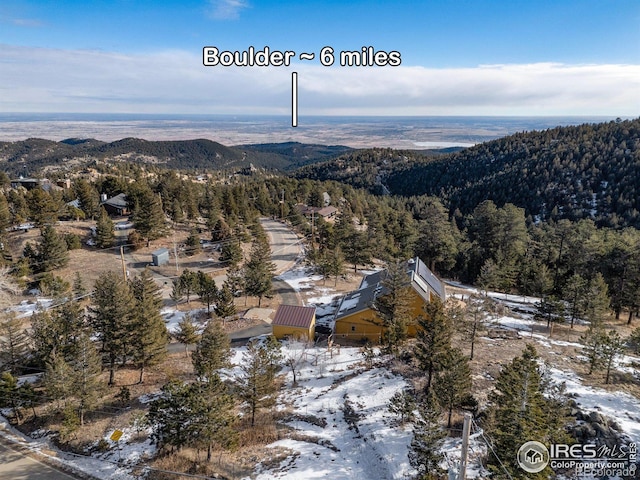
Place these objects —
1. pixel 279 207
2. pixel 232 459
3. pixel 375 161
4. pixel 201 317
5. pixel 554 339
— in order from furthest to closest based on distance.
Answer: pixel 375 161 < pixel 279 207 < pixel 201 317 < pixel 554 339 < pixel 232 459

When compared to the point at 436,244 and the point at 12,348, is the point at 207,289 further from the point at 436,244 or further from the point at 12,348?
the point at 436,244

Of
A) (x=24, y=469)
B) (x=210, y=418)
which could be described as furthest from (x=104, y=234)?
(x=210, y=418)

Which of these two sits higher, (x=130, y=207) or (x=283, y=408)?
(x=130, y=207)

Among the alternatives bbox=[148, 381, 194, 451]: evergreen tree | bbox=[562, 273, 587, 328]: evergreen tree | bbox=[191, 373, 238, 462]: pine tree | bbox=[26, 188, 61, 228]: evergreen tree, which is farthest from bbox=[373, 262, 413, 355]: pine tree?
bbox=[26, 188, 61, 228]: evergreen tree

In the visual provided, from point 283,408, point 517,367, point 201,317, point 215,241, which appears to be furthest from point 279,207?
point 517,367

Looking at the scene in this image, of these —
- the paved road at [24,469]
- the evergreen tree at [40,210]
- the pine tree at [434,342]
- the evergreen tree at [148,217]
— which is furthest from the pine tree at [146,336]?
the evergreen tree at [40,210]

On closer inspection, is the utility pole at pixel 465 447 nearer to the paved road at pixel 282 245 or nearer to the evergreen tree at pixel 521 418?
the evergreen tree at pixel 521 418

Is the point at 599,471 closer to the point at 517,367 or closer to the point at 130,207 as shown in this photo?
the point at 517,367

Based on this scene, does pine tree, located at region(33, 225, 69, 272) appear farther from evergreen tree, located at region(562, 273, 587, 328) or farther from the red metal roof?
evergreen tree, located at region(562, 273, 587, 328)
